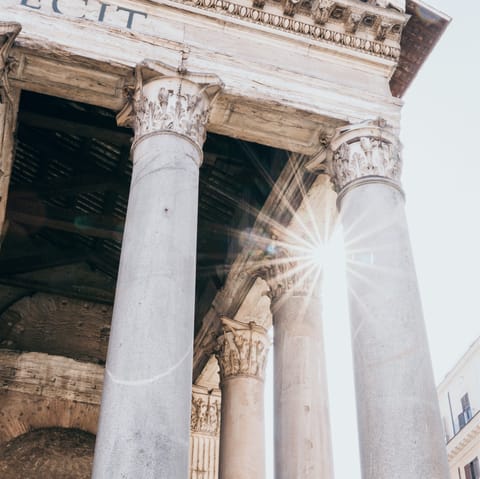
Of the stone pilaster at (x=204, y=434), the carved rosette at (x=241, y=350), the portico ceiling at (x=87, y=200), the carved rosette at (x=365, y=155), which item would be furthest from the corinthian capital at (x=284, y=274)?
the stone pilaster at (x=204, y=434)

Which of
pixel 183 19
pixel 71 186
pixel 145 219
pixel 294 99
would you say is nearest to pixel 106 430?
pixel 145 219

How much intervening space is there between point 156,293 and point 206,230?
756cm

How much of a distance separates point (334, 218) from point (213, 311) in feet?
11.2

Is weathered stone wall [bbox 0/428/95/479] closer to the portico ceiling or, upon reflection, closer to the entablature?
the portico ceiling

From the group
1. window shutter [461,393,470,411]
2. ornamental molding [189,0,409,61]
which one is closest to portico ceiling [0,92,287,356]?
ornamental molding [189,0,409,61]

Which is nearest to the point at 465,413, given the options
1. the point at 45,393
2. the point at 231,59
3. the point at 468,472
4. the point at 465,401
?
the point at 465,401

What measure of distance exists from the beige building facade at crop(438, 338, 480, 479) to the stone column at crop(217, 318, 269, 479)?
1616 centimetres

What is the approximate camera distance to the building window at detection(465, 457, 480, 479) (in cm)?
2611

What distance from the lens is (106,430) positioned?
641cm

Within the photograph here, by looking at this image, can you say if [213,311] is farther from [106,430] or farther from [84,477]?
[106,430]

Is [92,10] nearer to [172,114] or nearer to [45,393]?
[172,114]

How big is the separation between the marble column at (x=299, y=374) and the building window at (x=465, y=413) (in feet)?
62.2

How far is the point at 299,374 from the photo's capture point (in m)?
10.8

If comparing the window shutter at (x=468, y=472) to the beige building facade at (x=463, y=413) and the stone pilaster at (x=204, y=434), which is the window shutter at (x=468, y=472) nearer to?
the beige building facade at (x=463, y=413)
